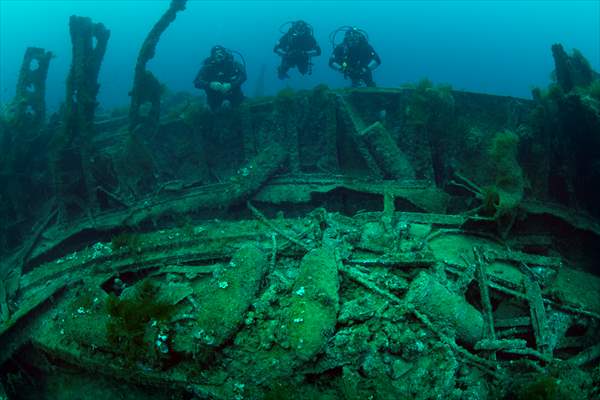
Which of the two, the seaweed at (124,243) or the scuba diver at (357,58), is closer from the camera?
the seaweed at (124,243)

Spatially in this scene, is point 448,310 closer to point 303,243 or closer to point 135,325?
point 303,243

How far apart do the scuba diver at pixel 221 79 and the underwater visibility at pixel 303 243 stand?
57 mm

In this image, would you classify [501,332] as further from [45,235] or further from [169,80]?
[169,80]

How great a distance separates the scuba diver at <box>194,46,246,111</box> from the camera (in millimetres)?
9453

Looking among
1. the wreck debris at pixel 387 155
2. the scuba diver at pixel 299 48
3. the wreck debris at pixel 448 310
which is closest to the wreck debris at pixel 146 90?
the scuba diver at pixel 299 48

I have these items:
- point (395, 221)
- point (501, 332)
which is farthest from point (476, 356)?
point (395, 221)

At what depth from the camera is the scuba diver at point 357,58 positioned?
11.3m

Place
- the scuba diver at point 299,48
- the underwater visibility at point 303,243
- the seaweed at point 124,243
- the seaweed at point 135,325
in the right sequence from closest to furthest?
the underwater visibility at point 303,243 → the seaweed at point 135,325 → the seaweed at point 124,243 → the scuba diver at point 299,48

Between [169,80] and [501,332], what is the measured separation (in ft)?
145

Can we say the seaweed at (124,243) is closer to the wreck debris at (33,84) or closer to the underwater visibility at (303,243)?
the underwater visibility at (303,243)

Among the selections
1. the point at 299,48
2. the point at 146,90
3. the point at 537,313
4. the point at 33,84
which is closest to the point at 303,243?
the point at 537,313

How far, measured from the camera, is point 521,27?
73.7m

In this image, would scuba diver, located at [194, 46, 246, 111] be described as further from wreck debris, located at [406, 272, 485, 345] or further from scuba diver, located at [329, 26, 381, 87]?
wreck debris, located at [406, 272, 485, 345]

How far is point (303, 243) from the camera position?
4570 millimetres
